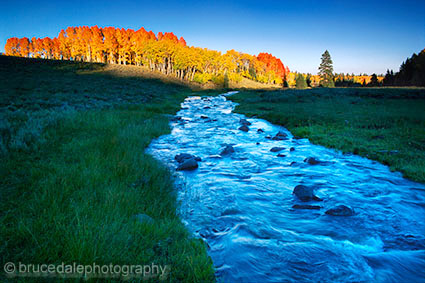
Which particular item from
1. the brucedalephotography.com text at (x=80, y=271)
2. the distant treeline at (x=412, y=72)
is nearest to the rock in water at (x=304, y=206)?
the brucedalephotography.com text at (x=80, y=271)

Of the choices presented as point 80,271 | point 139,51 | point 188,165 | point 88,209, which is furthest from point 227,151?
point 139,51

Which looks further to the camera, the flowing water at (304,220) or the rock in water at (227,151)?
the rock in water at (227,151)

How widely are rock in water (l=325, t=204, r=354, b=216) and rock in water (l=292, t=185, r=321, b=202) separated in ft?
1.95

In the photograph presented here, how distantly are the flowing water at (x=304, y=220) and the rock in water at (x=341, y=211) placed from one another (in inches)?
3.6

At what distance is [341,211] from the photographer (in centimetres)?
448

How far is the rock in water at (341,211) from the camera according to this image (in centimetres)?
445

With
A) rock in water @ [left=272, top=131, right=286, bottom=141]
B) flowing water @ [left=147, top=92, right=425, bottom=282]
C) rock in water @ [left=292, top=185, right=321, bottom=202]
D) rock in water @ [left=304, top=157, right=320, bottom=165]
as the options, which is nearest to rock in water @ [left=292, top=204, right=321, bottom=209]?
flowing water @ [left=147, top=92, right=425, bottom=282]

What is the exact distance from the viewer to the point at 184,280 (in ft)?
8.16

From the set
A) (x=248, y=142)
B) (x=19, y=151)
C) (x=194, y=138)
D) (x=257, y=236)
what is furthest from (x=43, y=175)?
(x=248, y=142)

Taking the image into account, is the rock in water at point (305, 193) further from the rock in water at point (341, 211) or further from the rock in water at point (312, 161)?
the rock in water at point (312, 161)

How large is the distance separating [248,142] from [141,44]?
78766 millimetres

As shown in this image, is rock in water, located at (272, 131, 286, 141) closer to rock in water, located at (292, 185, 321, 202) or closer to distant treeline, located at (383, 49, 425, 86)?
rock in water, located at (292, 185, 321, 202)

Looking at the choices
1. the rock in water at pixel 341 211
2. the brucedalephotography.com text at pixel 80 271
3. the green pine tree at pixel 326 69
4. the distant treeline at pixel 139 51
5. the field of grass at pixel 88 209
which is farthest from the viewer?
the green pine tree at pixel 326 69

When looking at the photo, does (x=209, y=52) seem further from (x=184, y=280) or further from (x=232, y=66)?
(x=184, y=280)
